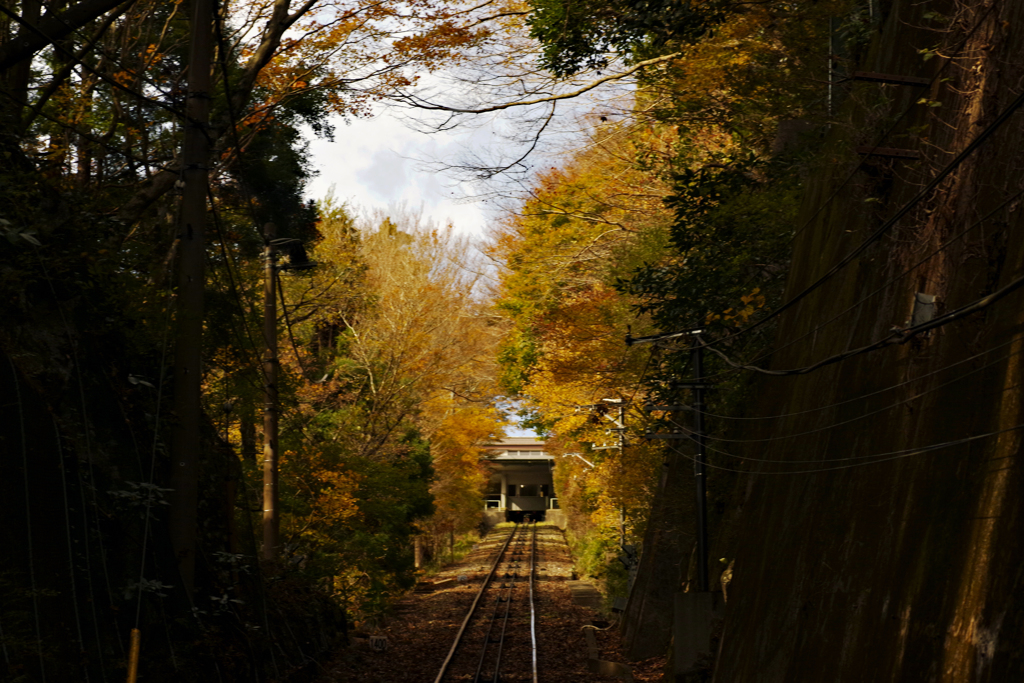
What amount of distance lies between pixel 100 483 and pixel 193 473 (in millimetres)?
909

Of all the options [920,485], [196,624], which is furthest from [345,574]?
[920,485]

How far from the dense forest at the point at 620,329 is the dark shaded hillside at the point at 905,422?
0.05m

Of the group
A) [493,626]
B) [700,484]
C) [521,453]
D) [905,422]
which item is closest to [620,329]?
[493,626]

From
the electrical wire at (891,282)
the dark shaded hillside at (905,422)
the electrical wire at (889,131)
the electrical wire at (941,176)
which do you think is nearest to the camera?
the electrical wire at (941,176)

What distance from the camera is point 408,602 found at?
109 feet

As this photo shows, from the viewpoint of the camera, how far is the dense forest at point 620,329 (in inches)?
328

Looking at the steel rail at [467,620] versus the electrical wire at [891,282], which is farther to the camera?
the steel rail at [467,620]

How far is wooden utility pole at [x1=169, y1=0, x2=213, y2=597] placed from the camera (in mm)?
10180

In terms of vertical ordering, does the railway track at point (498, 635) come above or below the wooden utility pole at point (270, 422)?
below

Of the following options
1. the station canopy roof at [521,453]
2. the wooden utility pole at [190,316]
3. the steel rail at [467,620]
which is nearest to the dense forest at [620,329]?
the wooden utility pole at [190,316]

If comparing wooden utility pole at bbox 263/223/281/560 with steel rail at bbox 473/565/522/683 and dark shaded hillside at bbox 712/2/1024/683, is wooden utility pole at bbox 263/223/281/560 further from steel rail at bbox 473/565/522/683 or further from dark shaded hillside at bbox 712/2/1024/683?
dark shaded hillside at bbox 712/2/1024/683

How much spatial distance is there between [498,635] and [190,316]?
16.3 m

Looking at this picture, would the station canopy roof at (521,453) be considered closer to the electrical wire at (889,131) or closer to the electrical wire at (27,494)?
the electrical wire at (889,131)

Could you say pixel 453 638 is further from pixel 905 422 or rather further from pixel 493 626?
pixel 905 422
